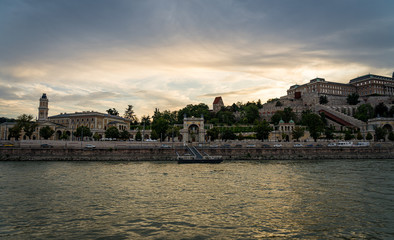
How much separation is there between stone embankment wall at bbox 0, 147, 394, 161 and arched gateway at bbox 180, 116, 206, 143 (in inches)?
903

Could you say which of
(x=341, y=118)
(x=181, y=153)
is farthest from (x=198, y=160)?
(x=341, y=118)

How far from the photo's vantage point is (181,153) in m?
61.4

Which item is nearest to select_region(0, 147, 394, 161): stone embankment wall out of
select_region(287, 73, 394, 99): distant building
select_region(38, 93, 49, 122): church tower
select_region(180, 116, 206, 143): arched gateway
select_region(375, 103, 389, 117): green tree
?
select_region(180, 116, 206, 143): arched gateway

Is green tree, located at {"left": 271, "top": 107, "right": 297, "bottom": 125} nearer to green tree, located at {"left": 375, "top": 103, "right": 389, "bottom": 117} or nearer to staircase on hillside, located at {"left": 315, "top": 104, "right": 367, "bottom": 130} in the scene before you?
staircase on hillside, located at {"left": 315, "top": 104, "right": 367, "bottom": 130}

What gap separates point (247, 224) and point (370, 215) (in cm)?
803

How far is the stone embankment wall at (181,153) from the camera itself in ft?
189

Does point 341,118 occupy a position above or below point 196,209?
above

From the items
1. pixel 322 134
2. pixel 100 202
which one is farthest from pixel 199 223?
pixel 322 134

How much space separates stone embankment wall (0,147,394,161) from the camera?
57469mm

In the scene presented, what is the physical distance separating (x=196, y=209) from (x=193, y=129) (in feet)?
235

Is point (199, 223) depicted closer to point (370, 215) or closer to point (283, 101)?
point (370, 215)

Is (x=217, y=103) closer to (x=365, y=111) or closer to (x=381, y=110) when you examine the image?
(x=365, y=111)

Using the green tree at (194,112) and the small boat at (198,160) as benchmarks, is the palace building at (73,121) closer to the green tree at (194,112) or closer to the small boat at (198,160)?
the green tree at (194,112)

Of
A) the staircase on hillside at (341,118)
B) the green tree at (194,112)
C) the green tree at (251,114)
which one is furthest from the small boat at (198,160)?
the staircase on hillside at (341,118)
